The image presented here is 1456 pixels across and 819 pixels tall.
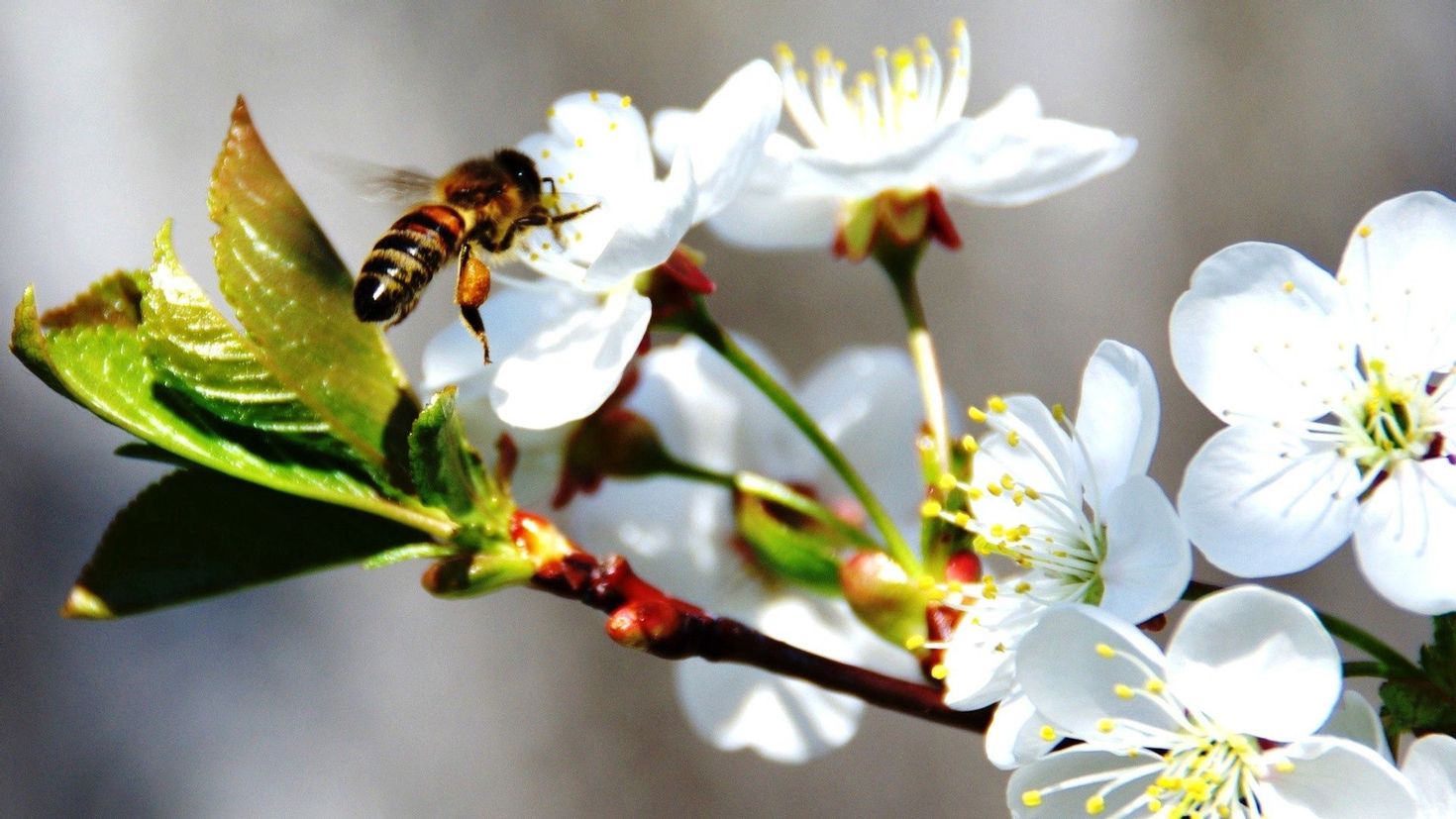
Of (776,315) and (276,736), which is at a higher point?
(776,315)

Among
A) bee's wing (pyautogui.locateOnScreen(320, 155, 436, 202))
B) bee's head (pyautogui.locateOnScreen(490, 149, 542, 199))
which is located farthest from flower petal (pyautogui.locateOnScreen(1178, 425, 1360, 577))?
bee's wing (pyautogui.locateOnScreen(320, 155, 436, 202))

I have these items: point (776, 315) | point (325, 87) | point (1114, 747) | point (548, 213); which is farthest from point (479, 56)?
point (1114, 747)

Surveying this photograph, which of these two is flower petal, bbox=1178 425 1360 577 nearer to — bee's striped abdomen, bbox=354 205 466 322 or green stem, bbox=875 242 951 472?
green stem, bbox=875 242 951 472

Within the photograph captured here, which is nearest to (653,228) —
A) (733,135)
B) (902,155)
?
(733,135)

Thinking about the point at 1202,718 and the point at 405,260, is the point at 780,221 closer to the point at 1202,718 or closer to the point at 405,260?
the point at 405,260

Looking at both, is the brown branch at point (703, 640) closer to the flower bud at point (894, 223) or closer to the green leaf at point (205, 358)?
the green leaf at point (205, 358)

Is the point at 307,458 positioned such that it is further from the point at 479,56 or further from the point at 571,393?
the point at 479,56
